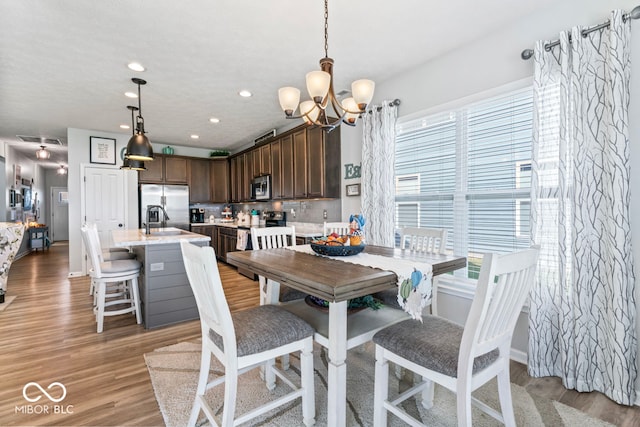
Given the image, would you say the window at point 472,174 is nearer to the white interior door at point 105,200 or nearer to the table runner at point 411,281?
the table runner at point 411,281

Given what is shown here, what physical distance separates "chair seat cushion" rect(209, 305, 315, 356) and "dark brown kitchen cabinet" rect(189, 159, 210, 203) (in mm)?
5645

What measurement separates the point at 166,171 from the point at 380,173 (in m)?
4.97

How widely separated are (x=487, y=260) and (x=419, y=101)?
2.42m

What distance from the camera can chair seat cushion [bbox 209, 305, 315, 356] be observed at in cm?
146

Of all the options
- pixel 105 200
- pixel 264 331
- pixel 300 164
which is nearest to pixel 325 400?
pixel 264 331

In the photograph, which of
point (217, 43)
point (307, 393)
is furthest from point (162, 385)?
point (217, 43)

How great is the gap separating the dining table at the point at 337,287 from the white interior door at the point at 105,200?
4.85 meters

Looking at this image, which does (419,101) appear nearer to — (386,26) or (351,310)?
(386,26)

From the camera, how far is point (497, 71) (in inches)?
99.3

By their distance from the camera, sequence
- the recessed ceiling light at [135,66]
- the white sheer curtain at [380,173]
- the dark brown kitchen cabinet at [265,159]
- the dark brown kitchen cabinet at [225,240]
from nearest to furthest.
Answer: the recessed ceiling light at [135,66] < the white sheer curtain at [380,173] < the dark brown kitchen cabinet at [265,159] < the dark brown kitchen cabinet at [225,240]

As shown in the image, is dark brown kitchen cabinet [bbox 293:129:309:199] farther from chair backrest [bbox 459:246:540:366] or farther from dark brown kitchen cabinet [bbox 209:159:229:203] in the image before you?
chair backrest [bbox 459:246:540:366]

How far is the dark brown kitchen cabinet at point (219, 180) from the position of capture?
23.1 feet

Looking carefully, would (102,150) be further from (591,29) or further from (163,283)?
(591,29)

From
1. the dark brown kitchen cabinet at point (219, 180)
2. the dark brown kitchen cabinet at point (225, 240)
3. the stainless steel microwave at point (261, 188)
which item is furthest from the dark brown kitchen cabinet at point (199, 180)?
the stainless steel microwave at point (261, 188)
